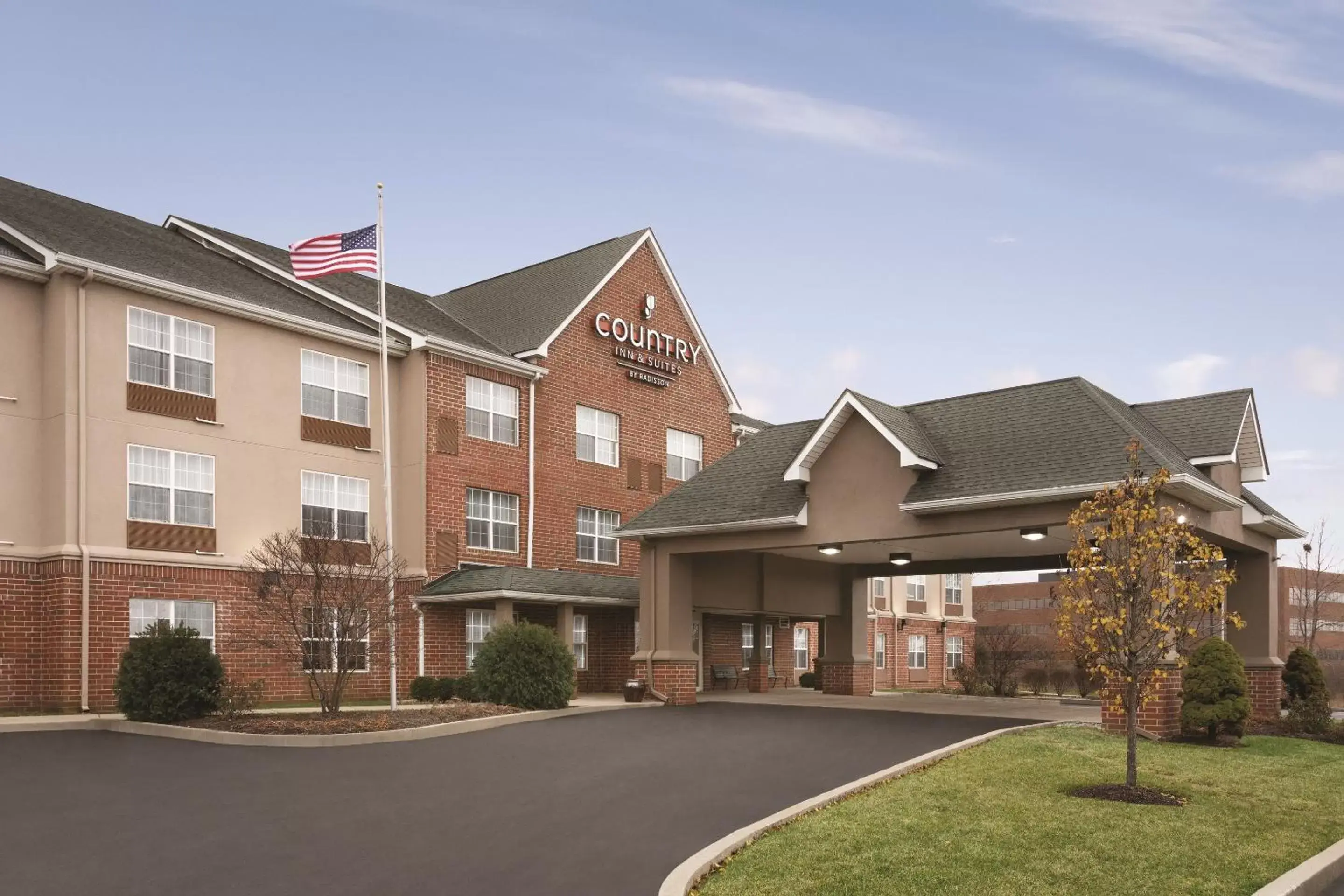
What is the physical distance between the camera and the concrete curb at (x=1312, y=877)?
9.34m

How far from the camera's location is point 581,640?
1298 inches

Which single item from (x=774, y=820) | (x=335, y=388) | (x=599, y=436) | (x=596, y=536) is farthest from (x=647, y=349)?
(x=774, y=820)

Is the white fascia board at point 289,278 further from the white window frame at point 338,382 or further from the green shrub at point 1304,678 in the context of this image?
the green shrub at point 1304,678

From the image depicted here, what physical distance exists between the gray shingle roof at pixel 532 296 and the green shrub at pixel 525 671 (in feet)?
37.2

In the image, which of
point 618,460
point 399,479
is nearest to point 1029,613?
point 618,460

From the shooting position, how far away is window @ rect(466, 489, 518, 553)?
1223 inches

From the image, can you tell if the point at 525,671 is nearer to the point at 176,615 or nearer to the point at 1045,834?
the point at 176,615

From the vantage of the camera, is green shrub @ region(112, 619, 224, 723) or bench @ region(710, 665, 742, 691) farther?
bench @ region(710, 665, 742, 691)

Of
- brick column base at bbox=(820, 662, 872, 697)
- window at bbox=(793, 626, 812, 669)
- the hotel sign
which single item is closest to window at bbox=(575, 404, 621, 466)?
the hotel sign

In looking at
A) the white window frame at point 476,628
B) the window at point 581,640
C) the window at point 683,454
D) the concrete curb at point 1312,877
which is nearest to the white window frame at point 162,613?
the white window frame at point 476,628

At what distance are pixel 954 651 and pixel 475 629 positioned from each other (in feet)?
103

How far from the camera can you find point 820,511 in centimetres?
2411

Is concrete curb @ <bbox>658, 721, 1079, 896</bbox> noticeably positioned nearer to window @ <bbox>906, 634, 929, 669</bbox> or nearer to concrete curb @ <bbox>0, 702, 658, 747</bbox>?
concrete curb @ <bbox>0, 702, 658, 747</bbox>

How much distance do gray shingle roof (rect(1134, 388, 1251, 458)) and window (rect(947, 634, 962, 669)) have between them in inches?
1306
